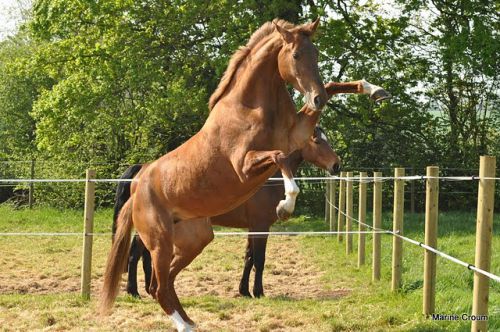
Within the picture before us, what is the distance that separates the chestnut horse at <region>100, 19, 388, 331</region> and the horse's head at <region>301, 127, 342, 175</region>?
9.12ft

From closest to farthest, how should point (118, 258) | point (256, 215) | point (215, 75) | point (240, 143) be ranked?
point (240, 143)
point (118, 258)
point (256, 215)
point (215, 75)

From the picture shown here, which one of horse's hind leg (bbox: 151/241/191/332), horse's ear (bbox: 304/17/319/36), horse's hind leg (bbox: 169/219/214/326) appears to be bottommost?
horse's hind leg (bbox: 151/241/191/332)

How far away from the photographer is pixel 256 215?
27.0 ft

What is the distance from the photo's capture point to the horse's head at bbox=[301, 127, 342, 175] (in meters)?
7.75

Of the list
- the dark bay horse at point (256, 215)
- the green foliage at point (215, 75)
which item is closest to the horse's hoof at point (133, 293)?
the dark bay horse at point (256, 215)

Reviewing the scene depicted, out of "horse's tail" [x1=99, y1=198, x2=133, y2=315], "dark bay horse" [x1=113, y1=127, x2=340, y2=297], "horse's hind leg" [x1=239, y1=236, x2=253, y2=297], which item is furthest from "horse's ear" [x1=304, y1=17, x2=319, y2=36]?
"horse's hind leg" [x1=239, y1=236, x2=253, y2=297]

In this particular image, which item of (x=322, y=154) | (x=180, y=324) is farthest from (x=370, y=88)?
(x=322, y=154)

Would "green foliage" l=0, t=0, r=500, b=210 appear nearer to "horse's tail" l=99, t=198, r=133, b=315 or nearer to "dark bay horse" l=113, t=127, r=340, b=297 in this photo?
"dark bay horse" l=113, t=127, r=340, b=297

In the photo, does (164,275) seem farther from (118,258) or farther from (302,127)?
(302,127)

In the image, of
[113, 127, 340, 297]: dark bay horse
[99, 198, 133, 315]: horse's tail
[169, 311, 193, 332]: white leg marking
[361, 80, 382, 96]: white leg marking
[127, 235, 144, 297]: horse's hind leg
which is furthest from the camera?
[113, 127, 340, 297]: dark bay horse

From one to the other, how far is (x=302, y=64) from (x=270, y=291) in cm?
435

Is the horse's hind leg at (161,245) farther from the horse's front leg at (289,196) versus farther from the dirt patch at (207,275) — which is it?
the dirt patch at (207,275)

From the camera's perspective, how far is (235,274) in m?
9.36

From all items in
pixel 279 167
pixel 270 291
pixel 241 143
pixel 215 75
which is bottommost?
pixel 270 291
